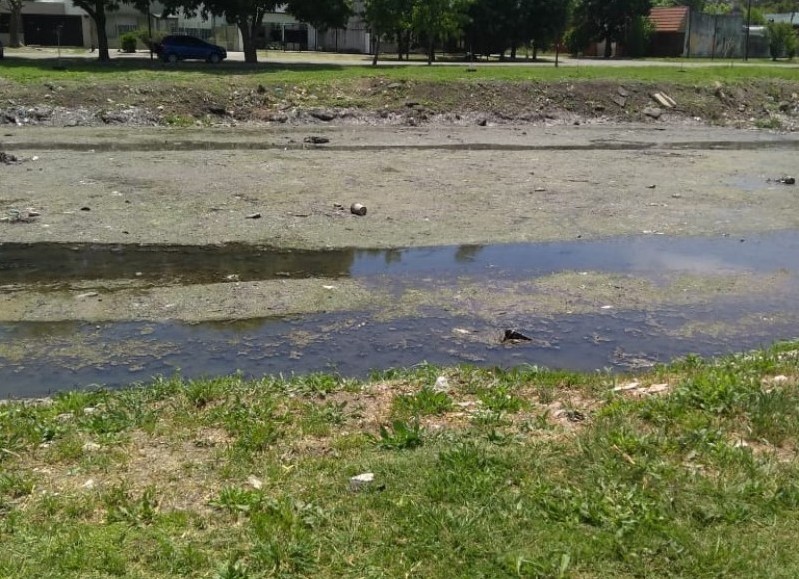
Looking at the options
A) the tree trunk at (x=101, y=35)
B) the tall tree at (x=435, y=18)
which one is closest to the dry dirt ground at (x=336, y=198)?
the tree trunk at (x=101, y=35)

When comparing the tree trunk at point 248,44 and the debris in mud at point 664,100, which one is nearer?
the debris in mud at point 664,100

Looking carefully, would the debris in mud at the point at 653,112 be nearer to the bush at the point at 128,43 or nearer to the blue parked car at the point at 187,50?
the blue parked car at the point at 187,50

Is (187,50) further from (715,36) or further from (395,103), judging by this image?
(715,36)

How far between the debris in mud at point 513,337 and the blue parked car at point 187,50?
39996mm

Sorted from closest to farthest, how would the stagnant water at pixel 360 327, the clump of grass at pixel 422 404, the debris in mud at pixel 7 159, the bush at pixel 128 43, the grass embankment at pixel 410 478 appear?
1. the grass embankment at pixel 410 478
2. the clump of grass at pixel 422 404
3. the stagnant water at pixel 360 327
4. the debris in mud at pixel 7 159
5. the bush at pixel 128 43

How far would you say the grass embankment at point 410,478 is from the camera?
419 centimetres

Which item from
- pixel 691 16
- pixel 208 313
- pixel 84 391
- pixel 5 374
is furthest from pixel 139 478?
pixel 691 16

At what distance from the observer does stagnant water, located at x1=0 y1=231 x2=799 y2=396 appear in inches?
311

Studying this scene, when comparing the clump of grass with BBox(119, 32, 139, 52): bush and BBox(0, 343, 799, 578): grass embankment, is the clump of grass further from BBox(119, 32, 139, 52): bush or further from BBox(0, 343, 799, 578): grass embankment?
BBox(119, 32, 139, 52): bush

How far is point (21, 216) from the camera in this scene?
43.4ft

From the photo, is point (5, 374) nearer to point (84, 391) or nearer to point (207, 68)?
point (84, 391)

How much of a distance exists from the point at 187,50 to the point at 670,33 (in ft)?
133

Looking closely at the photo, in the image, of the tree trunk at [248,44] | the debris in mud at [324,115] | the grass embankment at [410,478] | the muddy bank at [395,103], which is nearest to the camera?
the grass embankment at [410,478]

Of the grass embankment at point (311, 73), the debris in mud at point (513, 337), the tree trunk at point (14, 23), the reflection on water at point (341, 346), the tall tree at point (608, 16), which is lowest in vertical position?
the reflection on water at point (341, 346)
